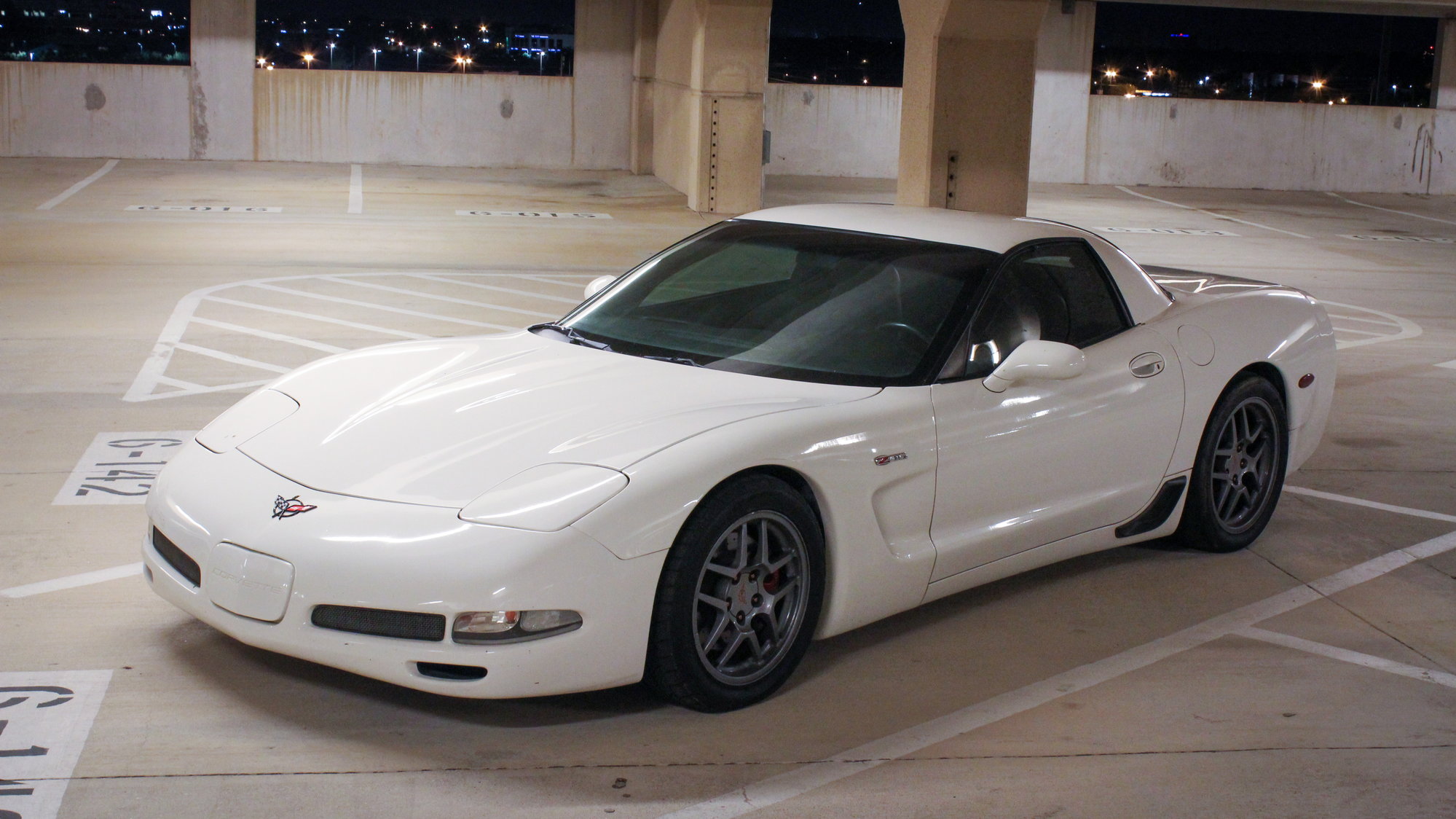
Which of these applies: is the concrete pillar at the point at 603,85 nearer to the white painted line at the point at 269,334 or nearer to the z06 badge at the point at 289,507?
the white painted line at the point at 269,334

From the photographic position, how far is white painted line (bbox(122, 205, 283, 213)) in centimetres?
1705

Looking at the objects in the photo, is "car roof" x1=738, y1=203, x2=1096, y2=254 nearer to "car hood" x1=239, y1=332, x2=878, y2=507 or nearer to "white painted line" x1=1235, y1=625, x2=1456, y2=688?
"car hood" x1=239, y1=332, x2=878, y2=507

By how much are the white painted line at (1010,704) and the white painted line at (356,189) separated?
1462 centimetres

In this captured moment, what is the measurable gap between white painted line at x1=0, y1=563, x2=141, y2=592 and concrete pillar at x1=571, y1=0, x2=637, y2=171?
877 inches

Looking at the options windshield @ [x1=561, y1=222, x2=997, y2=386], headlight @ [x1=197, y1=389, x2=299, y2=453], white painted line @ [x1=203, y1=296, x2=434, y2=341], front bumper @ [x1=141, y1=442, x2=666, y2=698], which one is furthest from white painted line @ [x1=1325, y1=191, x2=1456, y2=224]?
front bumper @ [x1=141, y1=442, x2=666, y2=698]

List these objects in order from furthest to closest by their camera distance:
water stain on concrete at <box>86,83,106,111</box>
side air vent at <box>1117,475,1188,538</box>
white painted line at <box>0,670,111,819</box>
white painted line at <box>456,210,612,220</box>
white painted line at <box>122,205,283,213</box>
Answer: water stain on concrete at <box>86,83,106,111</box>, white painted line at <box>456,210,612,220</box>, white painted line at <box>122,205,283,213</box>, side air vent at <box>1117,475,1188,538</box>, white painted line at <box>0,670,111,819</box>

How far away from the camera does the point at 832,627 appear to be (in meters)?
4.00

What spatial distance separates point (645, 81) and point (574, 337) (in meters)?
21.6

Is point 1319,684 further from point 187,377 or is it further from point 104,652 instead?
point 187,377

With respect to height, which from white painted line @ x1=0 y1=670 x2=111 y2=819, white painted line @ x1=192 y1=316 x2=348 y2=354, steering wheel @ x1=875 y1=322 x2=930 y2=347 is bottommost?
white painted line @ x1=0 y1=670 x2=111 y2=819

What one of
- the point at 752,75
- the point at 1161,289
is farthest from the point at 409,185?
the point at 1161,289

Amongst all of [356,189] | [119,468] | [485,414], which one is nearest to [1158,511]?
[485,414]

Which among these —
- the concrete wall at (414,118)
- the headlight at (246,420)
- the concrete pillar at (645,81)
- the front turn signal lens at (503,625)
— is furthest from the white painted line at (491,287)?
the concrete wall at (414,118)

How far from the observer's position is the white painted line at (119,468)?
5.55 m
